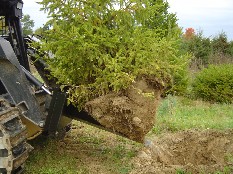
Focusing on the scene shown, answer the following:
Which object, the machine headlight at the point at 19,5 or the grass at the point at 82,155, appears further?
the machine headlight at the point at 19,5

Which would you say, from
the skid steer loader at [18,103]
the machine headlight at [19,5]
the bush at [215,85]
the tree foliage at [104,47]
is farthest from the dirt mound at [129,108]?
the bush at [215,85]

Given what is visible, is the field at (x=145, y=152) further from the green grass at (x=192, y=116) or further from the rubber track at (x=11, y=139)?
the rubber track at (x=11, y=139)

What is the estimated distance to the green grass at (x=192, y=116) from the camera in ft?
29.5

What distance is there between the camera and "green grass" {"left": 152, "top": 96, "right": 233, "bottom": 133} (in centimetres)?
898

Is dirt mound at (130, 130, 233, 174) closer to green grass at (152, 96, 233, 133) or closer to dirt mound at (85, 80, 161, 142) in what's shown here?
dirt mound at (85, 80, 161, 142)

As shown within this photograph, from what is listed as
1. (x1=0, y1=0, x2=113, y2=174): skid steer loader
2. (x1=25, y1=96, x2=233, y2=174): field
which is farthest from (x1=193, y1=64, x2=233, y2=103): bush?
(x1=0, y1=0, x2=113, y2=174): skid steer loader

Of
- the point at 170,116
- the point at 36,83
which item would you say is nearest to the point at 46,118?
the point at 36,83

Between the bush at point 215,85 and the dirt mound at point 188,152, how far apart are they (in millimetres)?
6473

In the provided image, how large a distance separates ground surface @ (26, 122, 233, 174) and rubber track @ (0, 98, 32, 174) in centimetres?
88

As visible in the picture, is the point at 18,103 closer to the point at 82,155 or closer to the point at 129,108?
the point at 129,108

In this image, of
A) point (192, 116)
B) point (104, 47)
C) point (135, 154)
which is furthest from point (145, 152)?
point (192, 116)

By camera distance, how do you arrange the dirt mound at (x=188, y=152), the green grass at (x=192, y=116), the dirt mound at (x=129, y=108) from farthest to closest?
the green grass at (x=192, y=116), the dirt mound at (x=188, y=152), the dirt mound at (x=129, y=108)

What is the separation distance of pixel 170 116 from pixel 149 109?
516 centimetres

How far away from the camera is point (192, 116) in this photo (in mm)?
11000
